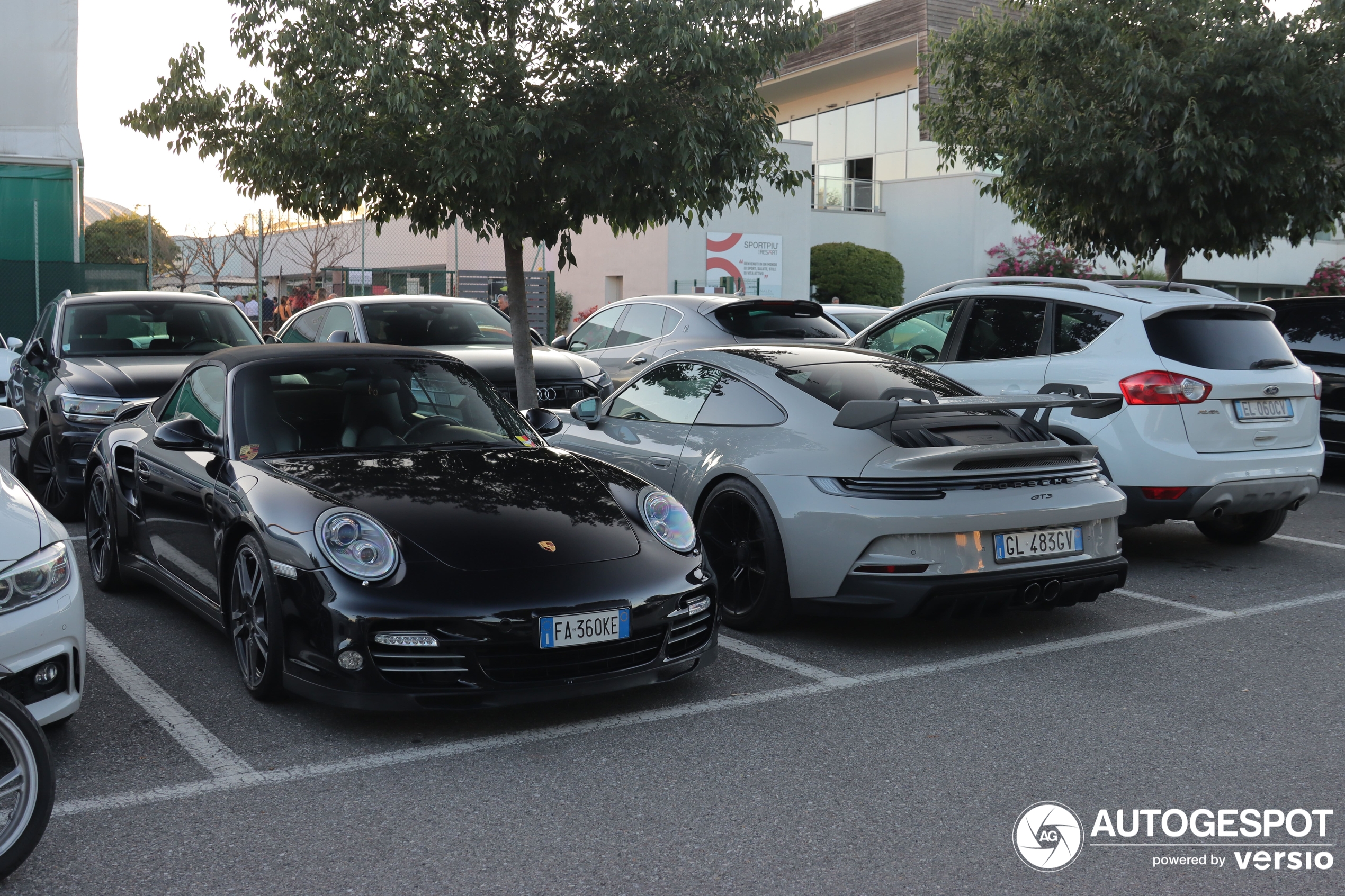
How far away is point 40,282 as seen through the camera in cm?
2103

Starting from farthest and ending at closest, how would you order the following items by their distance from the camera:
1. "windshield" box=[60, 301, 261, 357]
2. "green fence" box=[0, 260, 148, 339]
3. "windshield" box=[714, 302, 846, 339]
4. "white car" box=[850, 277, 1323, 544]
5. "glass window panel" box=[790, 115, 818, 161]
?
"glass window panel" box=[790, 115, 818, 161] < "green fence" box=[0, 260, 148, 339] < "windshield" box=[714, 302, 846, 339] < "windshield" box=[60, 301, 261, 357] < "white car" box=[850, 277, 1323, 544]

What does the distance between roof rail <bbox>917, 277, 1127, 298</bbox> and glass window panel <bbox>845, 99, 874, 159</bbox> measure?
27.9 meters

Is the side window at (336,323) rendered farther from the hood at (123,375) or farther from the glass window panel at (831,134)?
the glass window panel at (831,134)

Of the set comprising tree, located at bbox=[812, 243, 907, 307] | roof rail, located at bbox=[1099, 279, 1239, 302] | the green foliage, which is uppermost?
the green foliage

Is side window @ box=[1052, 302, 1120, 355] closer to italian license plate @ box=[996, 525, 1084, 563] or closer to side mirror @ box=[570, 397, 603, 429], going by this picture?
italian license plate @ box=[996, 525, 1084, 563]

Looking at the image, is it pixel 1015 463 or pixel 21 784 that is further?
pixel 1015 463

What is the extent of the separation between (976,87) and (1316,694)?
36.9ft

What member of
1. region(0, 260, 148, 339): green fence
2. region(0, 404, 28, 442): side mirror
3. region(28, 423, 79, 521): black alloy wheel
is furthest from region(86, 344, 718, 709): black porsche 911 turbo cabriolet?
region(0, 260, 148, 339): green fence

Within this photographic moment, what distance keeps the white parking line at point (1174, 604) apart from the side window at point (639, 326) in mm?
6218

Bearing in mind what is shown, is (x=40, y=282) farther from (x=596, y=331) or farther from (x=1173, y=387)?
(x=1173, y=387)

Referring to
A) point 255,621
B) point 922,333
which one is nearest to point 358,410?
point 255,621

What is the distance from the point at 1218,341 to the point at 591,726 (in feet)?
16.1

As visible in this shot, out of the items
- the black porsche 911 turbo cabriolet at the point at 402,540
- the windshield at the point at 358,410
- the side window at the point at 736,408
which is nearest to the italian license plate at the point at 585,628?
the black porsche 911 turbo cabriolet at the point at 402,540

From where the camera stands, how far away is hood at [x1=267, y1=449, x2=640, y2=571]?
457cm
